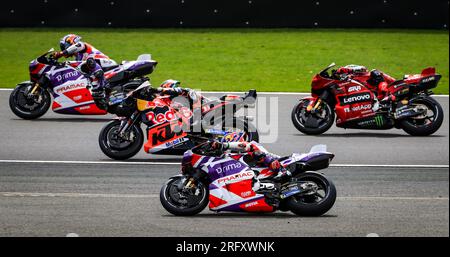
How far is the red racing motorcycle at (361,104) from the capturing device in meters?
18.3

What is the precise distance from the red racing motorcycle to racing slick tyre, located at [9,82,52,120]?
15.4ft

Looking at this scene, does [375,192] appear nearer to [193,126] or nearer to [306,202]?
[306,202]

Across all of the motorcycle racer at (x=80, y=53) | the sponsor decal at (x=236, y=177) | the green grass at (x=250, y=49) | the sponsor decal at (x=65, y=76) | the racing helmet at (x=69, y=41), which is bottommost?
the green grass at (x=250, y=49)

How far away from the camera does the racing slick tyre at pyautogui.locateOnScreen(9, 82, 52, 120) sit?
19844 mm

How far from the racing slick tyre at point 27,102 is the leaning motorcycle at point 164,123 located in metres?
4.27

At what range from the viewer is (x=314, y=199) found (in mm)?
11727

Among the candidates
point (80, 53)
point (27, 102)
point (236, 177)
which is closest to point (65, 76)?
point (80, 53)

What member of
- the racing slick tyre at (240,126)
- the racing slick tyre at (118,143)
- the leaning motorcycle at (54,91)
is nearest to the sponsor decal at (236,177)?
the racing slick tyre at (240,126)

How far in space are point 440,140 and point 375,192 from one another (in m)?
5.04

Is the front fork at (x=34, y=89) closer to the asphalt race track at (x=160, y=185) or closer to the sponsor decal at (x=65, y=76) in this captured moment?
the sponsor decal at (x=65, y=76)

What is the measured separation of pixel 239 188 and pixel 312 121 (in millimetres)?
6856

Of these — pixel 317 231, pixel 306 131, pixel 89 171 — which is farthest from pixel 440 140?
pixel 317 231
